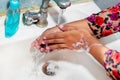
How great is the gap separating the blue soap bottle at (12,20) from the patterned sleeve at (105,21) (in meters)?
0.26

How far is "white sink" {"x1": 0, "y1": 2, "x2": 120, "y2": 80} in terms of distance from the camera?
947 millimetres

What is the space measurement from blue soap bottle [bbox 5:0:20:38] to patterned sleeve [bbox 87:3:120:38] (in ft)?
0.85

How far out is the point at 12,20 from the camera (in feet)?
2.99

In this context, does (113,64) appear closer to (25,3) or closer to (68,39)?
(68,39)

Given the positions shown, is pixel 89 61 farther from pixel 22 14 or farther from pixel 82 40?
pixel 22 14

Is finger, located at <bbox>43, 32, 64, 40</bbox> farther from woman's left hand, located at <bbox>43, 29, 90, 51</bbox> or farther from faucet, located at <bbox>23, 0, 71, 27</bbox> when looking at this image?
faucet, located at <bbox>23, 0, 71, 27</bbox>

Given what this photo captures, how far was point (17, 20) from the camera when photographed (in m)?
0.93

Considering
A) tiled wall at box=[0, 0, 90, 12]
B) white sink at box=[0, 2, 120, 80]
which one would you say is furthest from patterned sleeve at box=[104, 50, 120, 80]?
tiled wall at box=[0, 0, 90, 12]

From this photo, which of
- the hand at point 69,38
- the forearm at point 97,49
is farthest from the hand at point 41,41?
the forearm at point 97,49

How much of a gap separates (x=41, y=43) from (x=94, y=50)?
0.19m

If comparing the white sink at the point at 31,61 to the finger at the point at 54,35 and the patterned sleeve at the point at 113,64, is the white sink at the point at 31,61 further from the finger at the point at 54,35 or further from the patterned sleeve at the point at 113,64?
the patterned sleeve at the point at 113,64

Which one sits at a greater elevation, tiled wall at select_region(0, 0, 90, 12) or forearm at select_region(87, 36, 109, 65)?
tiled wall at select_region(0, 0, 90, 12)

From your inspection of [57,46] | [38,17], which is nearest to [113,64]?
[57,46]

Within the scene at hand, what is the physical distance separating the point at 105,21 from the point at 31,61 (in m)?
0.32
